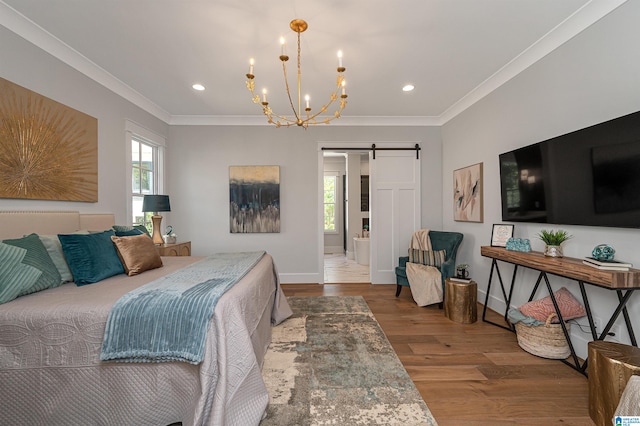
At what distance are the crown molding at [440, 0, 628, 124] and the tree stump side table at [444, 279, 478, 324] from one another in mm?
2303

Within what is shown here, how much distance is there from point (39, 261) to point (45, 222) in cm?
72

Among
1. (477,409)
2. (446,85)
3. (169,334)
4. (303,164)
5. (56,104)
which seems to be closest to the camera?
(169,334)

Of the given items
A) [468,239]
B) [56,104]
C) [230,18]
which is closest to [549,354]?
[468,239]

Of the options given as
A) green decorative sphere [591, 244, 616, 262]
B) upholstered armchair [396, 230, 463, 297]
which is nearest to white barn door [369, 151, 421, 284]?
upholstered armchair [396, 230, 463, 297]

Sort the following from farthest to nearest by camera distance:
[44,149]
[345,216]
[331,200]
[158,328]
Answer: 1. [331,200]
2. [345,216]
3. [44,149]
4. [158,328]

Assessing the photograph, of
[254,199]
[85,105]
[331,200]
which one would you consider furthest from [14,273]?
[331,200]

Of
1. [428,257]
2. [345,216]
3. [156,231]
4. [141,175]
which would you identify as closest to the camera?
[156,231]

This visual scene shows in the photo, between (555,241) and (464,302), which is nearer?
(555,241)

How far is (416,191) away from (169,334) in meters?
4.11

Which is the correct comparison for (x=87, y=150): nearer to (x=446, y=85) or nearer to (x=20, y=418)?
(x=20, y=418)

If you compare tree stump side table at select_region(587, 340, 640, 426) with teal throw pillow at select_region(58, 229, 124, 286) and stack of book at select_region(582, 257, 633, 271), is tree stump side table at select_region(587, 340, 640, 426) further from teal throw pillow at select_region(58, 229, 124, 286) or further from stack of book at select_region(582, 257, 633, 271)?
teal throw pillow at select_region(58, 229, 124, 286)

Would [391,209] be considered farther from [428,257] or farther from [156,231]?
[156,231]

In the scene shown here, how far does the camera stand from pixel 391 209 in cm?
457

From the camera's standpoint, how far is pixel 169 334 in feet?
4.53
